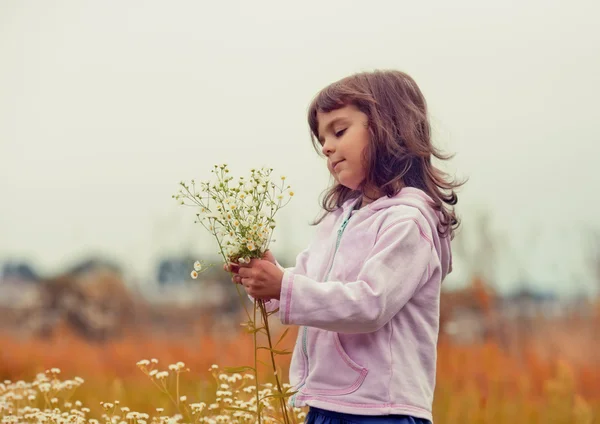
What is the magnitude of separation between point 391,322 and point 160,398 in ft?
6.07

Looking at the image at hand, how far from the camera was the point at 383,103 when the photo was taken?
228 centimetres

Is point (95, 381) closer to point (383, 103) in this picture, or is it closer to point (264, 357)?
point (264, 357)

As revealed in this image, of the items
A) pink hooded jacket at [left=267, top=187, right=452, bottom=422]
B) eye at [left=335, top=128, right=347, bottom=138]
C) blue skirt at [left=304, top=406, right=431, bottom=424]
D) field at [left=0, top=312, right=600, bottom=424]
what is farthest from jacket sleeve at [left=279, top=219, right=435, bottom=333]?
field at [left=0, top=312, right=600, bottom=424]

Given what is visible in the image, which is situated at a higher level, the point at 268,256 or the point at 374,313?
the point at 268,256

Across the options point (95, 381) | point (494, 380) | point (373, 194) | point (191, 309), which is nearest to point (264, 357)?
point (191, 309)

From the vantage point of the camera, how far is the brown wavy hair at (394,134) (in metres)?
2.20

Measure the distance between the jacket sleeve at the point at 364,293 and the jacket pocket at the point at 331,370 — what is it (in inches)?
5.1

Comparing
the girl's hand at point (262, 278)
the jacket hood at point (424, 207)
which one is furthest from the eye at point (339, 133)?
the girl's hand at point (262, 278)

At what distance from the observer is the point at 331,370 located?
6.75 feet

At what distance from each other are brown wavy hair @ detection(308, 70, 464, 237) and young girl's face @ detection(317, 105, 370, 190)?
0.05ft

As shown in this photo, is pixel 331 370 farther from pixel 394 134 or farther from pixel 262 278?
pixel 394 134

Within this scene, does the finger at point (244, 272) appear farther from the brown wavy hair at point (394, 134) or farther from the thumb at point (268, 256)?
the brown wavy hair at point (394, 134)

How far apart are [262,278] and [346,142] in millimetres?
491

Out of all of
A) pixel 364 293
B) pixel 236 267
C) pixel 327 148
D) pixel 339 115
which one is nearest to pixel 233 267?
pixel 236 267
